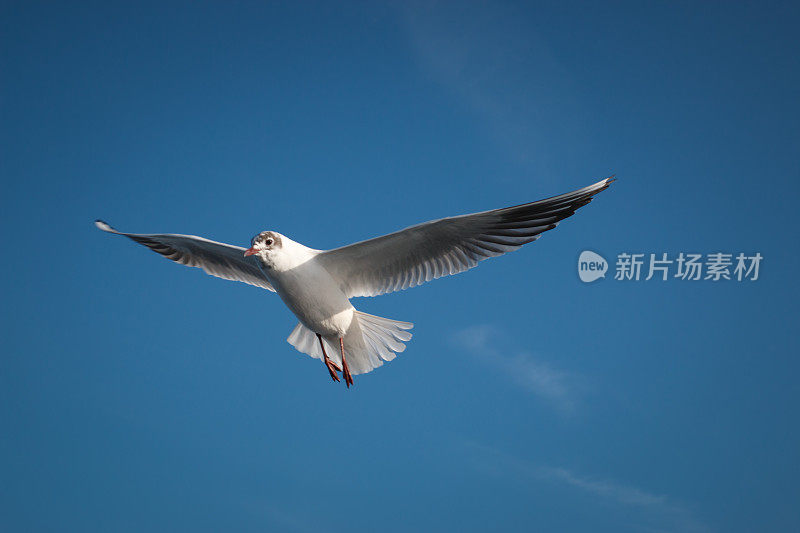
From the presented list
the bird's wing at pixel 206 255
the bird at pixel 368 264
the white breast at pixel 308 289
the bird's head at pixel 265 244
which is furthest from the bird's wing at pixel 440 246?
the bird's wing at pixel 206 255

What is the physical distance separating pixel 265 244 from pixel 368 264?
66 centimetres

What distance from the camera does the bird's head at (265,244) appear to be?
4086mm

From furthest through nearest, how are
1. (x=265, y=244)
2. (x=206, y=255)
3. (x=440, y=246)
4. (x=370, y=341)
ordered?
1. (x=206, y=255)
2. (x=370, y=341)
3. (x=440, y=246)
4. (x=265, y=244)

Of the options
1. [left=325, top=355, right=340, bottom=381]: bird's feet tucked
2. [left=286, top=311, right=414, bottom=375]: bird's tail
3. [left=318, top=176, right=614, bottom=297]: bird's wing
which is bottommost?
[left=325, top=355, right=340, bottom=381]: bird's feet tucked

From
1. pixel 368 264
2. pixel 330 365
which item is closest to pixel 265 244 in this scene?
pixel 368 264

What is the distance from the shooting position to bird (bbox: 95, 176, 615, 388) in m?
4.11

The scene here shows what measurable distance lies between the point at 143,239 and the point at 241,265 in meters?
0.84

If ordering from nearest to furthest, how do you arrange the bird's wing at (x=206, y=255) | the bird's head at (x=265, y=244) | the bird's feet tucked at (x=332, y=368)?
the bird's head at (x=265, y=244) → the bird's feet tucked at (x=332, y=368) → the bird's wing at (x=206, y=255)

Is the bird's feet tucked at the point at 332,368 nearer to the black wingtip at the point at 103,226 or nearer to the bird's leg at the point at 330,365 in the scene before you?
the bird's leg at the point at 330,365

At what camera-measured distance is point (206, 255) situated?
5.05 metres

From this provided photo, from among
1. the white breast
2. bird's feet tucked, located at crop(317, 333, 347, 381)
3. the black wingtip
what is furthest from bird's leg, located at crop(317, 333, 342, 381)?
the black wingtip

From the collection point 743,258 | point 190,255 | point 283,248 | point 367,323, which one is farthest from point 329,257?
point 743,258

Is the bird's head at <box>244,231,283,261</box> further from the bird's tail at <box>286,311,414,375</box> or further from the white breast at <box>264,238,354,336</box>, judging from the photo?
the bird's tail at <box>286,311,414,375</box>

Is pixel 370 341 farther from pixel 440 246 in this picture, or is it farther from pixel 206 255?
pixel 206 255
